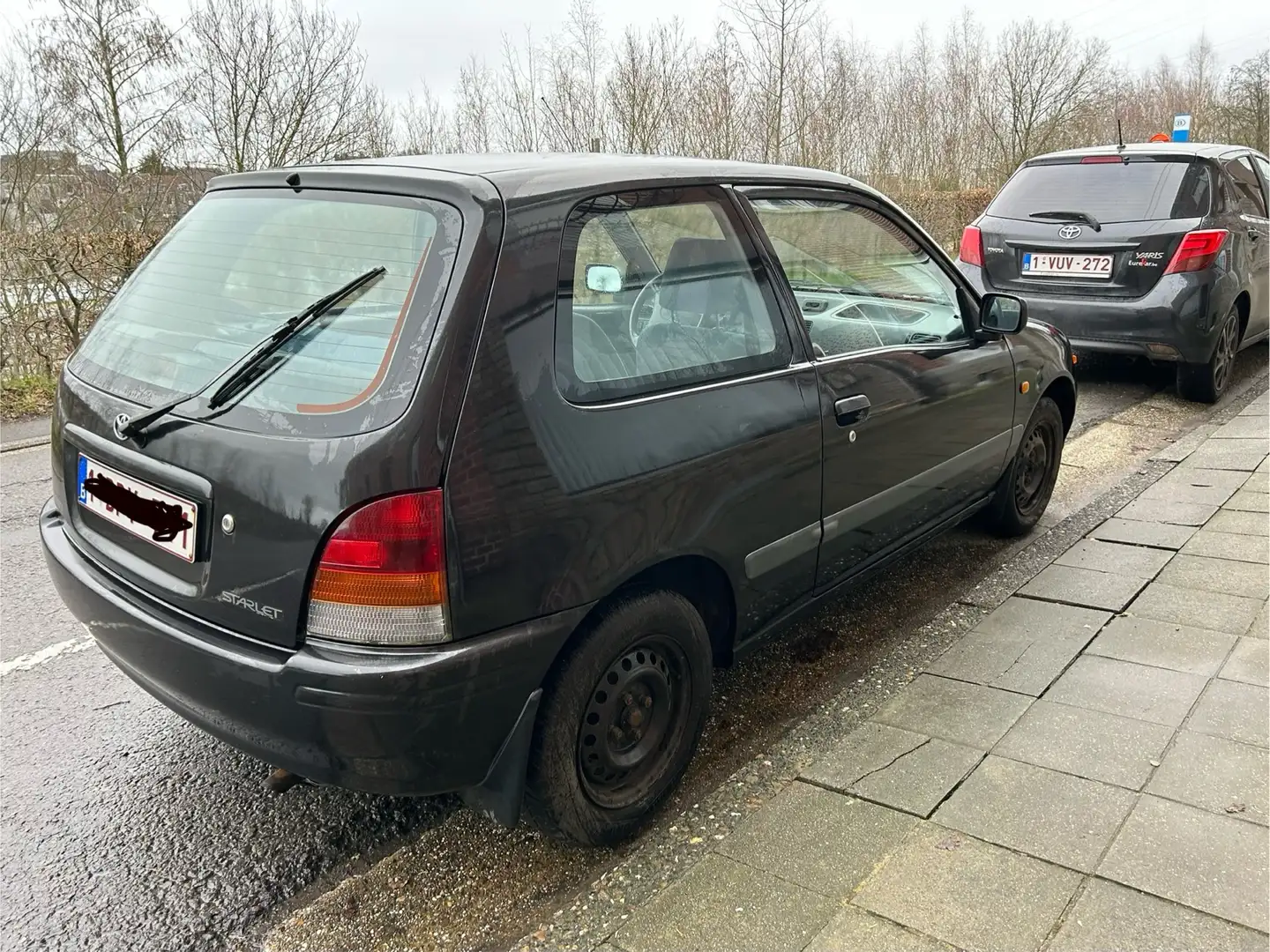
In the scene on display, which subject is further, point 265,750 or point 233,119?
point 233,119

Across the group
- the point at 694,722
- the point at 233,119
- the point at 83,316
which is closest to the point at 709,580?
the point at 694,722

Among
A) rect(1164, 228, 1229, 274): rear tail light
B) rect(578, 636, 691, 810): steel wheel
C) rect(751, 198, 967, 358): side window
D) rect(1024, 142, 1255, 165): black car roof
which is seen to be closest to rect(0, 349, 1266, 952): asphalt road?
rect(578, 636, 691, 810): steel wheel

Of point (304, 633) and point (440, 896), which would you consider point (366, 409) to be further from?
point (440, 896)

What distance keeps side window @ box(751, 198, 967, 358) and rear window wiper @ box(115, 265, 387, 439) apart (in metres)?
1.32

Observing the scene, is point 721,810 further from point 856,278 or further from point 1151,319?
point 1151,319

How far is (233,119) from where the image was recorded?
13969 millimetres

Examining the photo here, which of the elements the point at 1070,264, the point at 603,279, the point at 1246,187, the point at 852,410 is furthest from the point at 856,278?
the point at 1246,187

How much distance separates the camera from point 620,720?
2.47 meters

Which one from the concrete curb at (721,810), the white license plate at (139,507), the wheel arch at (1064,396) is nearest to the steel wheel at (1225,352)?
the wheel arch at (1064,396)

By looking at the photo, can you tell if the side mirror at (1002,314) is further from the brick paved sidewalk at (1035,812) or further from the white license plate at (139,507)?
the white license plate at (139,507)

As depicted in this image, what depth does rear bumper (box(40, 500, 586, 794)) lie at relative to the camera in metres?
1.94

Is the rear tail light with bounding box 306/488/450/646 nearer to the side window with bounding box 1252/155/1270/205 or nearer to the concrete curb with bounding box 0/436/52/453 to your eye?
the concrete curb with bounding box 0/436/52/453

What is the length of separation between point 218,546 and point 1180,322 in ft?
21.7

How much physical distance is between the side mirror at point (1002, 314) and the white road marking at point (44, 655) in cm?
361
